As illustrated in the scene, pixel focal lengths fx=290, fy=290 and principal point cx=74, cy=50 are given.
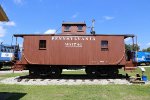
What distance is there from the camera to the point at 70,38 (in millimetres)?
23922

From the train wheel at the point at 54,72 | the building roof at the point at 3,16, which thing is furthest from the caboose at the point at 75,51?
the building roof at the point at 3,16

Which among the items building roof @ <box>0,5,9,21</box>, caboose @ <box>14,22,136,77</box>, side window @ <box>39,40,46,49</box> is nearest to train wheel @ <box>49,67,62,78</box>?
caboose @ <box>14,22,136,77</box>

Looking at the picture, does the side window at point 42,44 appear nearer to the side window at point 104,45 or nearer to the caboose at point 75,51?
the caboose at point 75,51

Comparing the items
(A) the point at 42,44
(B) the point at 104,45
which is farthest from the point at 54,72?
(B) the point at 104,45

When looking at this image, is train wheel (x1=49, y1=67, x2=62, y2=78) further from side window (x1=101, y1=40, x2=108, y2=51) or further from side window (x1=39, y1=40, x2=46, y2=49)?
side window (x1=101, y1=40, x2=108, y2=51)

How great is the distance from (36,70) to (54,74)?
1563 mm

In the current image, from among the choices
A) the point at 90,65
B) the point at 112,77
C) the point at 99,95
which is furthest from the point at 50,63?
the point at 99,95

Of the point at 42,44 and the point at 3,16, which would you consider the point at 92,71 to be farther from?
the point at 3,16

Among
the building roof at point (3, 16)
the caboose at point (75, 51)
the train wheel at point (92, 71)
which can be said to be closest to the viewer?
the building roof at point (3, 16)

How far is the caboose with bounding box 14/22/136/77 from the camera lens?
23.6 m

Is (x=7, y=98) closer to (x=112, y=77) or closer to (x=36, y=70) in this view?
(x=36, y=70)

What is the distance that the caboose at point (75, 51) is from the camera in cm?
2362

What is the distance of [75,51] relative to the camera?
23.8 metres

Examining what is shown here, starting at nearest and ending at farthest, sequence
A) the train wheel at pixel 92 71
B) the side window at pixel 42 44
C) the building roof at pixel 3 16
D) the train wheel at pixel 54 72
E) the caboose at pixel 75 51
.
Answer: the building roof at pixel 3 16 < the caboose at pixel 75 51 < the side window at pixel 42 44 < the train wheel at pixel 92 71 < the train wheel at pixel 54 72
